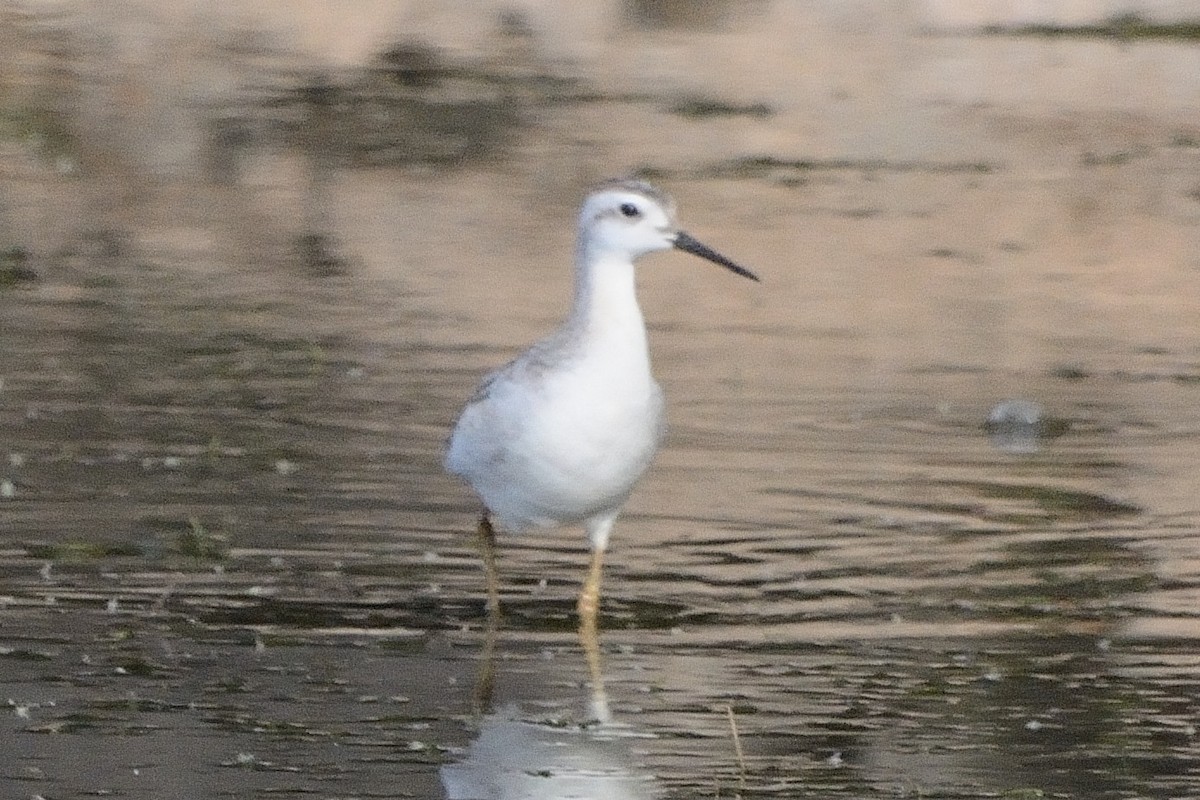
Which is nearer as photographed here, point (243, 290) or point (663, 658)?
point (663, 658)

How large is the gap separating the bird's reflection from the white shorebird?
3.00 ft

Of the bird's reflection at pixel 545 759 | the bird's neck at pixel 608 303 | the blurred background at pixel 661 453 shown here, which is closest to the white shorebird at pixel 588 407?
the bird's neck at pixel 608 303

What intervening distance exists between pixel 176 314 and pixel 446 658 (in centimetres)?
564

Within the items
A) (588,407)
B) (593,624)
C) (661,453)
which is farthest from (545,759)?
(661,453)

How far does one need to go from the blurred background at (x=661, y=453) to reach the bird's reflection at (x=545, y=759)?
0.07ft

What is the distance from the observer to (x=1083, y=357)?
1391 cm

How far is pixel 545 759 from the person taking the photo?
7566 millimetres

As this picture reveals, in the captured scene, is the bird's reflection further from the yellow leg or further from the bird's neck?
the bird's neck

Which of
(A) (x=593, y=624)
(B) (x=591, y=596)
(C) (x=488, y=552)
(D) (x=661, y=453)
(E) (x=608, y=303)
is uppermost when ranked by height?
(D) (x=661, y=453)

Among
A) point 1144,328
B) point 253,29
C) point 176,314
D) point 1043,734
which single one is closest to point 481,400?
point 1043,734

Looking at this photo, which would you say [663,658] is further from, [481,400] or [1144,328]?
[1144,328]

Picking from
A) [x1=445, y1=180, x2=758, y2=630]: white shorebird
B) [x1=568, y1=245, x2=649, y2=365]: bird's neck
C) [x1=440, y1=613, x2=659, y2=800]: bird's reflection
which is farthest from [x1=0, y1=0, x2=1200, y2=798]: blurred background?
[x1=568, y1=245, x2=649, y2=365]: bird's neck

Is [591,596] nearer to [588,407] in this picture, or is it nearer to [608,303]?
[588,407]

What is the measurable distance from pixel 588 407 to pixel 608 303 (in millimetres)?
378
